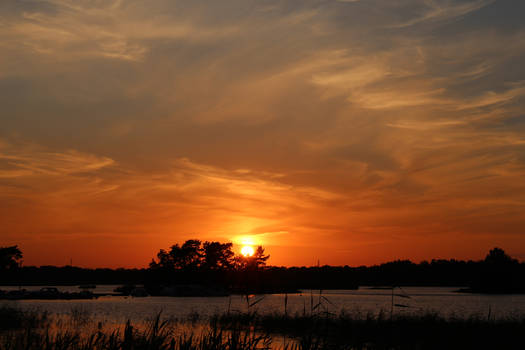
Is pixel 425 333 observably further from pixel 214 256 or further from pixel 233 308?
pixel 214 256

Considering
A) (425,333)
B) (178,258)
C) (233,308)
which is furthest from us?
(178,258)

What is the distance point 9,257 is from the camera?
108812mm

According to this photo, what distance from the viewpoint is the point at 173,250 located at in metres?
190

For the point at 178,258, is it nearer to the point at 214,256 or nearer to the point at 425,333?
the point at 214,256

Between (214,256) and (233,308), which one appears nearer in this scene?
(233,308)

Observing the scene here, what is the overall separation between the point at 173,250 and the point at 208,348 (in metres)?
179

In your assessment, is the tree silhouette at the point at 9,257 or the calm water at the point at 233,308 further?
the tree silhouette at the point at 9,257

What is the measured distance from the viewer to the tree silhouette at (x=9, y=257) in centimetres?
10744

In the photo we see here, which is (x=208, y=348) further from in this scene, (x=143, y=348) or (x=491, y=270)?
(x=491, y=270)

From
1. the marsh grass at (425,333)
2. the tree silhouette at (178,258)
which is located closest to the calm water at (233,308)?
the marsh grass at (425,333)

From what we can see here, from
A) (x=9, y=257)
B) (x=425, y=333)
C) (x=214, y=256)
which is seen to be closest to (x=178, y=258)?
(x=214, y=256)

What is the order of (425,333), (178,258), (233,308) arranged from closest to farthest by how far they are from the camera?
(425,333), (233,308), (178,258)

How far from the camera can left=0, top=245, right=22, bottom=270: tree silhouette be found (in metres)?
107

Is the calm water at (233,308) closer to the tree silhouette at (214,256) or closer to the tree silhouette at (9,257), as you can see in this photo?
the tree silhouette at (9,257)
